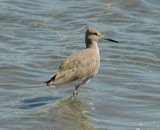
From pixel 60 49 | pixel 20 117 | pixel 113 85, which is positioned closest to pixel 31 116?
pixel 20 117

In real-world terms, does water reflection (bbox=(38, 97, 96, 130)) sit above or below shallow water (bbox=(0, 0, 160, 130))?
below

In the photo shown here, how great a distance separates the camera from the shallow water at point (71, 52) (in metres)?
7.99

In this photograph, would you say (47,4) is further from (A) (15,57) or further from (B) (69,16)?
(A) (15,57)

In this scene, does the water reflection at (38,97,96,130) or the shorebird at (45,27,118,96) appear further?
the shorebird at (45,27,118,96)

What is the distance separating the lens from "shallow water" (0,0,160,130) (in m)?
7.99

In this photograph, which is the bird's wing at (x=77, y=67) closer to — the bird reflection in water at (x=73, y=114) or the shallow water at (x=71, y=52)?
the shallow water at (x=71, y=52)

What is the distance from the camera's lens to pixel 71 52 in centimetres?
1180

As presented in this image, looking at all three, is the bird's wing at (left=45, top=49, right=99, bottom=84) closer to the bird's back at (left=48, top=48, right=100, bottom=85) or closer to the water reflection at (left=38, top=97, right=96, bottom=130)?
the bird's back at (left=48, top=48, right=100, bottom=85)

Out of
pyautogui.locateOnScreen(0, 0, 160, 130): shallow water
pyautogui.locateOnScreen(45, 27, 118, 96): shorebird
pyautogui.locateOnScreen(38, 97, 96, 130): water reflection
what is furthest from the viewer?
pyautogui.locateOnScreen(45, 27, 118, 96): shorebird

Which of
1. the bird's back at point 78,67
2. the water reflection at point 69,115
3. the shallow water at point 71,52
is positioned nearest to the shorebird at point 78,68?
the bird's back at point 78,67

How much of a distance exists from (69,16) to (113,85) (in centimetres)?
543

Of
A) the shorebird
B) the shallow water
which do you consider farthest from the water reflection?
A: the shorebird

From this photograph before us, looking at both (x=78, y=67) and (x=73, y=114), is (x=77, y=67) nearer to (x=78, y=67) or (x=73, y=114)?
(x=78, y=67)

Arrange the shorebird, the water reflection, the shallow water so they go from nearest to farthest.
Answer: the water reflection
the shallow water
the shorebird
